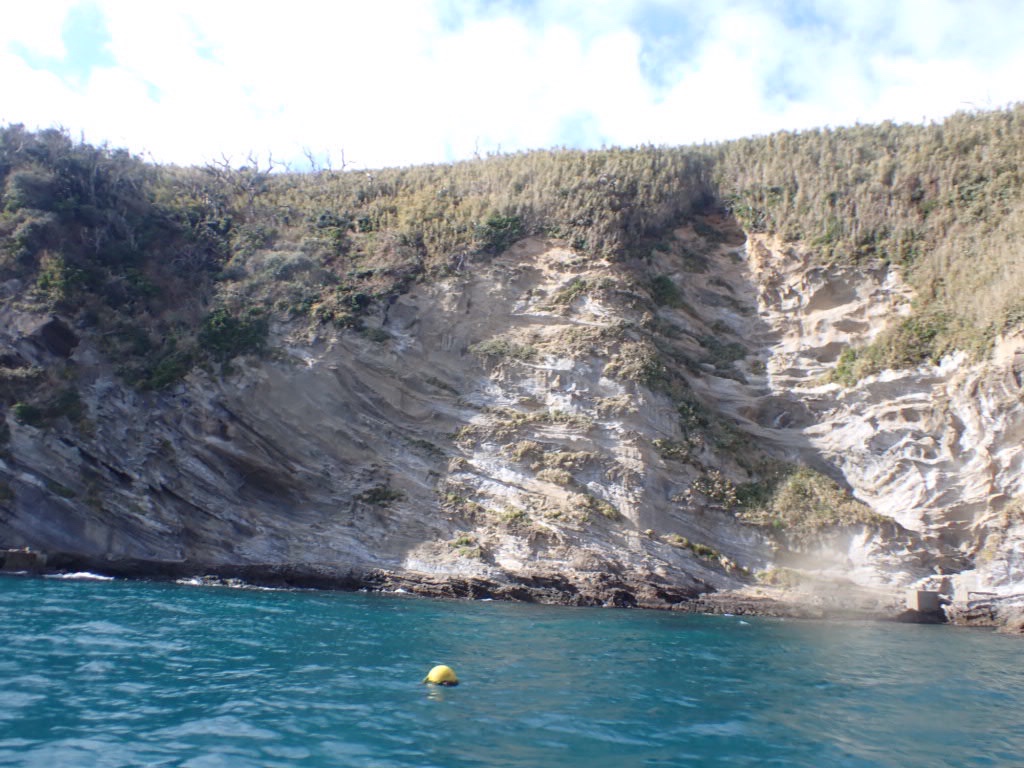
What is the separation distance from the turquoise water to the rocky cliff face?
361 centimetres

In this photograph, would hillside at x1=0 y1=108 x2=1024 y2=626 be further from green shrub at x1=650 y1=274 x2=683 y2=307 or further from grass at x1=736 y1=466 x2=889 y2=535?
green shrub at x1=650 y1=274 x2=683 y2=307

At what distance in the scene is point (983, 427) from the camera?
60.9ft

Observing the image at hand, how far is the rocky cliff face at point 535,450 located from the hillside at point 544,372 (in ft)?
0.23

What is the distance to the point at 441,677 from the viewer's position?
29.2 feet

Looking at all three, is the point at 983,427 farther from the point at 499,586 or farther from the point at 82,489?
the point at 82,489

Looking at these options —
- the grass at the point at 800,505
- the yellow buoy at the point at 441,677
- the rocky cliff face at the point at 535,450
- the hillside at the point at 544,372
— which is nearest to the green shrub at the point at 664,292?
the hillside at the point at 544,372

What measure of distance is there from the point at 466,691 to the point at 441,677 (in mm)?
341

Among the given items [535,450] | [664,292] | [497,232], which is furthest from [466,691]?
[497,232]

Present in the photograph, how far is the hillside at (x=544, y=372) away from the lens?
59.6 feet

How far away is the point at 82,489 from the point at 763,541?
633 inches

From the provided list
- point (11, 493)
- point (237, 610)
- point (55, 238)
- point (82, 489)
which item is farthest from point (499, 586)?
point (55, 238)

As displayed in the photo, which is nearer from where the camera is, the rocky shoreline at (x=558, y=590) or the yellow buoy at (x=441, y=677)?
the yellow buoy at (x=441, y=677)

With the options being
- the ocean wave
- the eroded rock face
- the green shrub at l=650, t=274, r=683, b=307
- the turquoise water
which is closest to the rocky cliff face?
the eroded rock face

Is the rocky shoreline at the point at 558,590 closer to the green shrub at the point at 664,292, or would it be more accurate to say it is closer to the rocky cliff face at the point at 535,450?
the rocky cliff face at the point at 535,450
